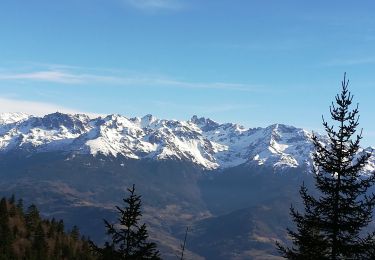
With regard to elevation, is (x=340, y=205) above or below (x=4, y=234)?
above

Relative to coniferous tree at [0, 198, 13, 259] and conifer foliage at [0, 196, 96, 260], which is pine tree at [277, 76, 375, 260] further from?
conifer foliage at [0, 196, 96, 260]

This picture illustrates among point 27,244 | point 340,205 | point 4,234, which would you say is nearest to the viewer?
point 340,205

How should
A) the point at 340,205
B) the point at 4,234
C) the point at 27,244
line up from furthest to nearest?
the point at 27,244 → the point at 4,234 → the point at 340,205

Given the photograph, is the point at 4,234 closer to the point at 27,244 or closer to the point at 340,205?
the point at 27,244

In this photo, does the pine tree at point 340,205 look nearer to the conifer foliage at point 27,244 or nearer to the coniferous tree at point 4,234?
the coniferous tree at point 4,234

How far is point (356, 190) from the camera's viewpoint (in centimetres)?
3475

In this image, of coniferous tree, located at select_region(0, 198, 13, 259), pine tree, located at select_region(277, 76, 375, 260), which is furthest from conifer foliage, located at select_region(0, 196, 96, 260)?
pine tree, located at select_region(277, 76, 375, 260)

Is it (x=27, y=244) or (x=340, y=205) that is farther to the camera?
(x=27, y=244)

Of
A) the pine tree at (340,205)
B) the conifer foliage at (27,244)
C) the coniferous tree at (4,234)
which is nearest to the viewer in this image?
the pine tree at (340,205)

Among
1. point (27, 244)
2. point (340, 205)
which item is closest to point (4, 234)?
point (27, 244)

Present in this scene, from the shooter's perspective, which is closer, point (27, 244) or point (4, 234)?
point (4, 234)

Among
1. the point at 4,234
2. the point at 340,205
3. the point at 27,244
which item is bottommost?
the point at 27,244

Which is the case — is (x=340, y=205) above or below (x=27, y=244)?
above

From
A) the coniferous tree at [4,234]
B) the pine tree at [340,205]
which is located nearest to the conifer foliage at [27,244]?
the coniferous tree at [4,234]
